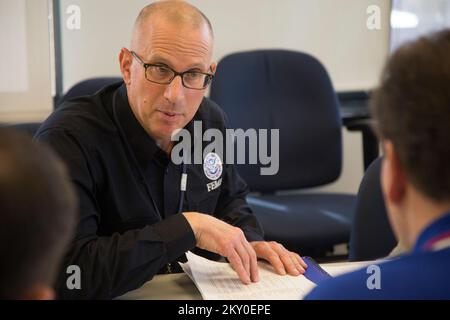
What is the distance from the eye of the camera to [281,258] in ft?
4.52

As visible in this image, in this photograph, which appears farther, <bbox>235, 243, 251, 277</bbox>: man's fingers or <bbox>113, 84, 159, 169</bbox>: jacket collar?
<bbox>113, 84, 159, 169</bbox>: jacket collar

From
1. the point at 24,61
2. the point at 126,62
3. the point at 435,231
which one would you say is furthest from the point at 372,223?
the point at 24,61

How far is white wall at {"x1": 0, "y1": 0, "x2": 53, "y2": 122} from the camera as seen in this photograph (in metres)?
2.65

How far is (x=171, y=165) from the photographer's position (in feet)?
5.26

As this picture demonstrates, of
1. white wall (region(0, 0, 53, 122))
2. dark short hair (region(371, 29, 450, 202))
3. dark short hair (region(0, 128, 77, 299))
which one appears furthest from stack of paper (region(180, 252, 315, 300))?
white wall (region(0, 0, 53, 122))

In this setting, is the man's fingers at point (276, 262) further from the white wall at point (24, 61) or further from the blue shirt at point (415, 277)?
the white wall at point (24, 61)

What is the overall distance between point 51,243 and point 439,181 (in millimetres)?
440

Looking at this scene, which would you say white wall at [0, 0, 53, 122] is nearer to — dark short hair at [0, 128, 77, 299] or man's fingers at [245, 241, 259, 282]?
man's fingers at [245, 241, 259, 282]

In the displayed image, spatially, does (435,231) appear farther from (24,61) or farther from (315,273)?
(24,61)

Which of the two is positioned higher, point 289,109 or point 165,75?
point 165,75

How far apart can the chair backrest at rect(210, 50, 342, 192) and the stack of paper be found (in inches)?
53.8

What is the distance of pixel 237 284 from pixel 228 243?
3.8 inches

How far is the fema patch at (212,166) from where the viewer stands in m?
1.72
